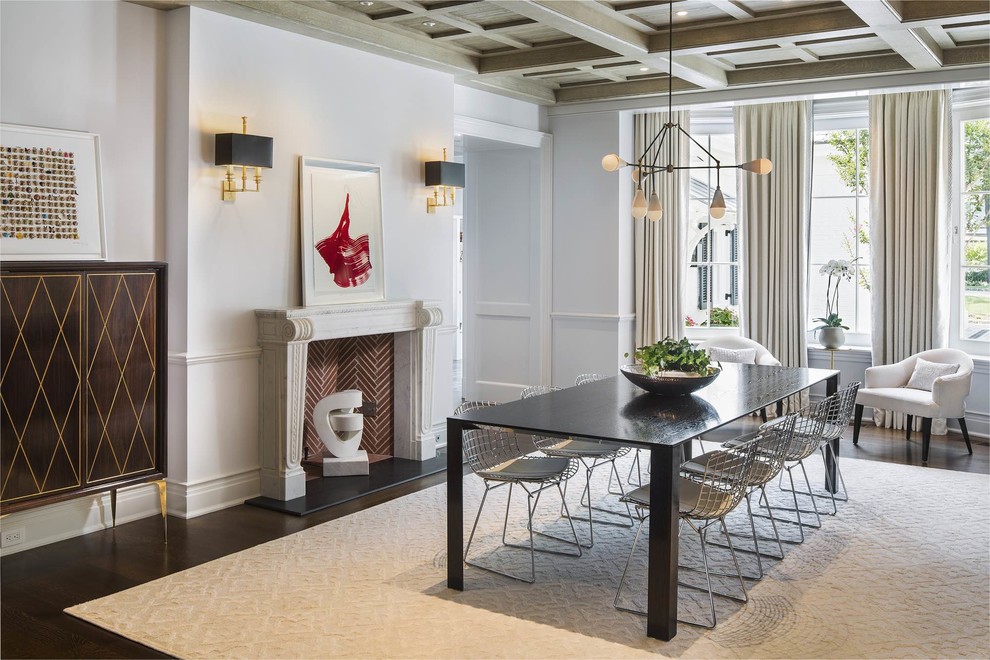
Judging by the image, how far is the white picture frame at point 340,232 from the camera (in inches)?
234

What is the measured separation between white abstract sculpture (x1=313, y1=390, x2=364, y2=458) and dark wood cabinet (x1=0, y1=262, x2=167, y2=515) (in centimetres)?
147

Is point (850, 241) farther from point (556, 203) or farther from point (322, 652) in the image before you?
point (322, 652)

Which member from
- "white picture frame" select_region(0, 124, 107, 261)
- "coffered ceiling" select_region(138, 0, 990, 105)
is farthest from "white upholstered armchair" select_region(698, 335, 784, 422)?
"white picture frame" select_region(0, 124, 107, 261)

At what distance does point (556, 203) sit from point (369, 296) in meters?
3.02

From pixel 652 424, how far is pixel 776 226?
471 cm

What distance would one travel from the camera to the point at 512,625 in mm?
3842

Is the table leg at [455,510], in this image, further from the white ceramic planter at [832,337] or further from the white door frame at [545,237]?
the white ceramic planter at [832,337]

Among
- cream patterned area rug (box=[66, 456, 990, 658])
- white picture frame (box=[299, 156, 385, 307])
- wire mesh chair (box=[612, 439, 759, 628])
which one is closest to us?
cream patterned area rug (box=[66, 456, 990, 658])

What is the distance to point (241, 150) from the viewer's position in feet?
17.4

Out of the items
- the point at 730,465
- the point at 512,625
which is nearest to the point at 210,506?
the point at 512,625

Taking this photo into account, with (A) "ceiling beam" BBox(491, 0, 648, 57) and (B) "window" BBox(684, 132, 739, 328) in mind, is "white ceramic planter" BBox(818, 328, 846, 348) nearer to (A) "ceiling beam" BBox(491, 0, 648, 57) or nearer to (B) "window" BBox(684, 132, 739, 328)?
(B) "window" BBox(684, 132, 739, 328)

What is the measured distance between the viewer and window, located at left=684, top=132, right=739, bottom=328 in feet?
29.2

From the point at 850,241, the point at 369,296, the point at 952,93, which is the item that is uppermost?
the point at 952,93

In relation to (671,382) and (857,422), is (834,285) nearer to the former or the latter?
(857,422)
